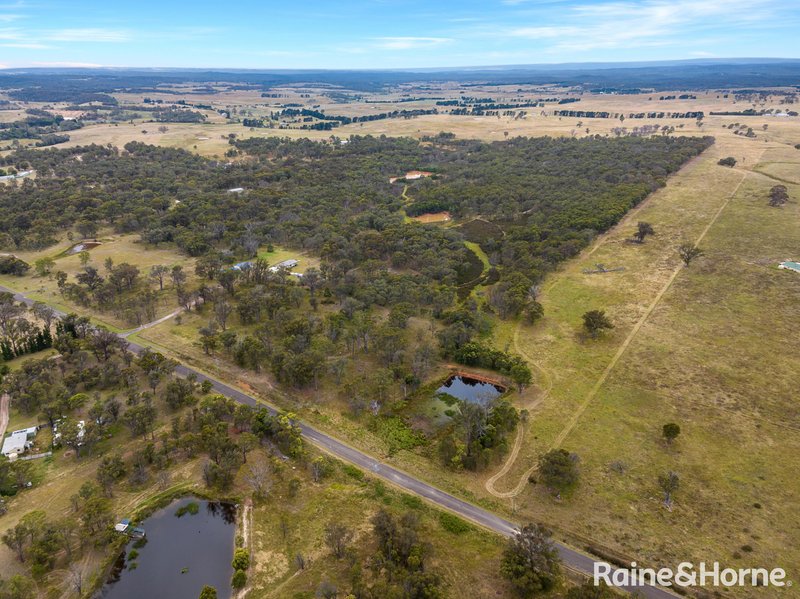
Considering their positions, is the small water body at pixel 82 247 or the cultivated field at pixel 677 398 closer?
the cultivated field at pixel 677 398

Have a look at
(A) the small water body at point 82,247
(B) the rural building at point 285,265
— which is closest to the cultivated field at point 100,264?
(A) the small water body at point 82,247

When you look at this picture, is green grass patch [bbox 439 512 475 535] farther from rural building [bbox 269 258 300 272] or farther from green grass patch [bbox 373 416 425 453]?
rural building [bbox 269 258 300 272]

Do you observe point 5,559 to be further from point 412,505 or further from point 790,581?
point 790,581

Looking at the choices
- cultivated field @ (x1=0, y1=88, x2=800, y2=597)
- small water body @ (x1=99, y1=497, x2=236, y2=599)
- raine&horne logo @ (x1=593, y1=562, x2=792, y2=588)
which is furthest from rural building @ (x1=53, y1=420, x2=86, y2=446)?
raine&horne logo @ (x1=593, y1=562, x2=792, y2=588)

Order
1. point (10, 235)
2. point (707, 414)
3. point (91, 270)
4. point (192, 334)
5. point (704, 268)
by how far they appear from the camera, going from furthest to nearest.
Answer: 1. point (10, 235)
2. point (704, 268)
3. point (91, 270)
4. point (192, 334)
5. point (707, 414)

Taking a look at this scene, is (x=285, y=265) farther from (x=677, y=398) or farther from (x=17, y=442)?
(x=677, y=398)

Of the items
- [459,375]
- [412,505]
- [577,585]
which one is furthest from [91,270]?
[577,585]

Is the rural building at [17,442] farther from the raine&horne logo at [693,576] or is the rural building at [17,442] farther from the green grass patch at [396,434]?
the raine&horne logo at [693,576]

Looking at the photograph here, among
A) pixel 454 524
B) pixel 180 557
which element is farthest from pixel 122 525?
pixel 454 524
